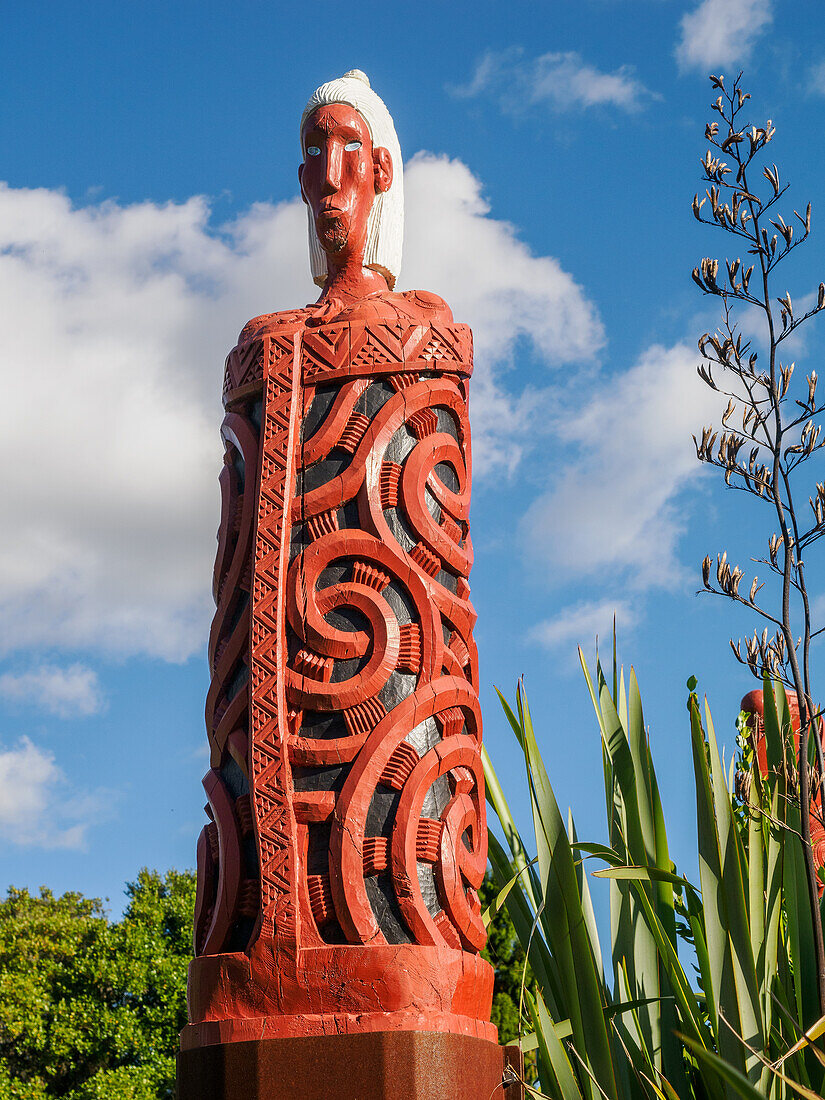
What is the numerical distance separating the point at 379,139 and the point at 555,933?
2610 millimetres

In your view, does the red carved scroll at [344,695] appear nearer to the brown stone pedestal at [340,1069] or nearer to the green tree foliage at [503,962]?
the brown stone pedestal at [340,1069]

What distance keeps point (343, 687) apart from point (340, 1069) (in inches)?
36.8

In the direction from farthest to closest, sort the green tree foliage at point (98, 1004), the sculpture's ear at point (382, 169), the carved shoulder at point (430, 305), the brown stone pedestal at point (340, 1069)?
the green tree foliage at point (98, 1004), the sculpture's ear at point (382, 169), the carved shoulder at point (430, 305), the brown stone pedestal at point (340, 1069)

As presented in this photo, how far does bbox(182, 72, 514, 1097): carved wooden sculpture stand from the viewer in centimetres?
290

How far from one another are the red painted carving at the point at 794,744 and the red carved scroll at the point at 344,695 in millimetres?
1023

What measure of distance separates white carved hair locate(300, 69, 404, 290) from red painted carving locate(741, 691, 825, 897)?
6.41ft

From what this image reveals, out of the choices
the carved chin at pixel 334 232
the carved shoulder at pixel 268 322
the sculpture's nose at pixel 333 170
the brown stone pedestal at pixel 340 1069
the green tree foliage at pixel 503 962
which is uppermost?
the sculpture's nose at pixel 333 170

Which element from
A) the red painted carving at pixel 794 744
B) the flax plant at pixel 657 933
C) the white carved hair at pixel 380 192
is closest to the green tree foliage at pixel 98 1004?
the red painted carving at pixel 794 744

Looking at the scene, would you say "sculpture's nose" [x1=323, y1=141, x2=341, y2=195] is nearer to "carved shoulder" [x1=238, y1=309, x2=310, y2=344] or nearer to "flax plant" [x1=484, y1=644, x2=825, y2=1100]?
"carved shoulder" [x1=238, y1=309, x2=310, y2=344]

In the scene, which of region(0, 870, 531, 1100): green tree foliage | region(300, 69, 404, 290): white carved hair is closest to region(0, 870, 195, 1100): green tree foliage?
region(0, 870, 531, 1100): green tree foliage

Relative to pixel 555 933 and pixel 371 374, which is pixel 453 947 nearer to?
pixel 555 933

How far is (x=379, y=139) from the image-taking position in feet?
13.1

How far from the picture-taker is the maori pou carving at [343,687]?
2908 mm

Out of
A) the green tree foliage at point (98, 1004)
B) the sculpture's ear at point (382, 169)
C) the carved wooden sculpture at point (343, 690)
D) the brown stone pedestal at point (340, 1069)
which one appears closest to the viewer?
the brown stone pedestal at point (340, 1069)
